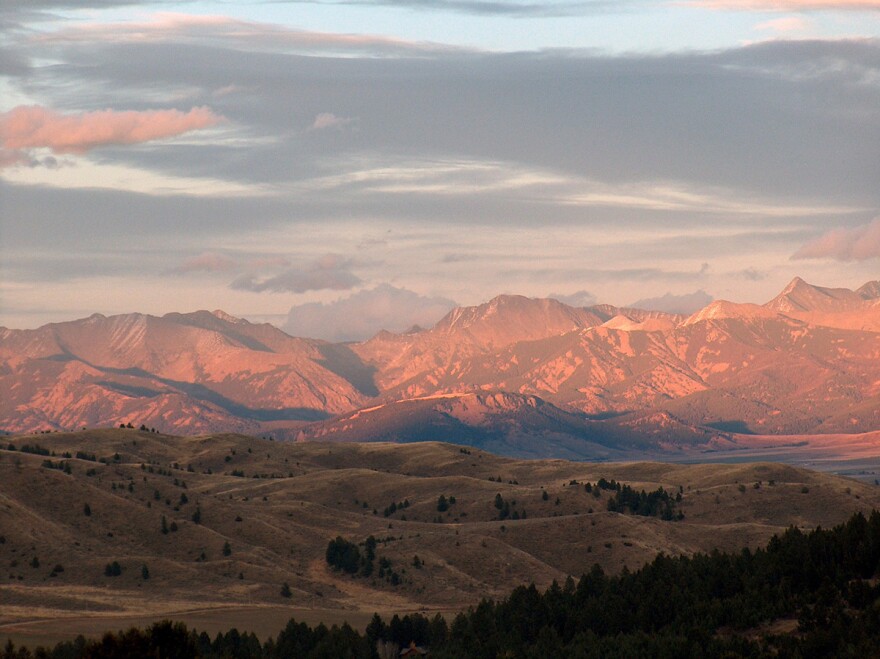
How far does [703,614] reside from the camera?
138 m

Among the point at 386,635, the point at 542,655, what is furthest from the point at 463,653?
the point at 386,635

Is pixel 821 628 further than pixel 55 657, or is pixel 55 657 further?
pixel 55 657

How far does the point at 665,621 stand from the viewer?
14950 cm

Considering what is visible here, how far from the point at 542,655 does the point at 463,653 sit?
1194 centimetres

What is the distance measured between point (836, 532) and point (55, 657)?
8067 cm

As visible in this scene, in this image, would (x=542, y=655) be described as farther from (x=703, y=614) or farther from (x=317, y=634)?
(x=317, y=634)

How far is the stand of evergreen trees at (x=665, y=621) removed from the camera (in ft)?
373

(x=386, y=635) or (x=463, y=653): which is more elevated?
(x=463, y=653)

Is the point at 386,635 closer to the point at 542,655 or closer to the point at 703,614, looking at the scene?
the point at 542,655

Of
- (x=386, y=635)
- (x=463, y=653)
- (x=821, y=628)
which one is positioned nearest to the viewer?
(x=821, y=628)

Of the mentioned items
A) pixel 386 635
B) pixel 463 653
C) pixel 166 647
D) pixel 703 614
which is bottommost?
pixel 386 635

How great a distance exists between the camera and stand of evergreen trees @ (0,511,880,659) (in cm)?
11381

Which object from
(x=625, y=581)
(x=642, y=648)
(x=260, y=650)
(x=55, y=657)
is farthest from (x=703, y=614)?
(x=55, y=657)

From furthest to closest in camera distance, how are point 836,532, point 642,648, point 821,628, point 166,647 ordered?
point 836,532, point 642,648, point 821,628, point 166,647
